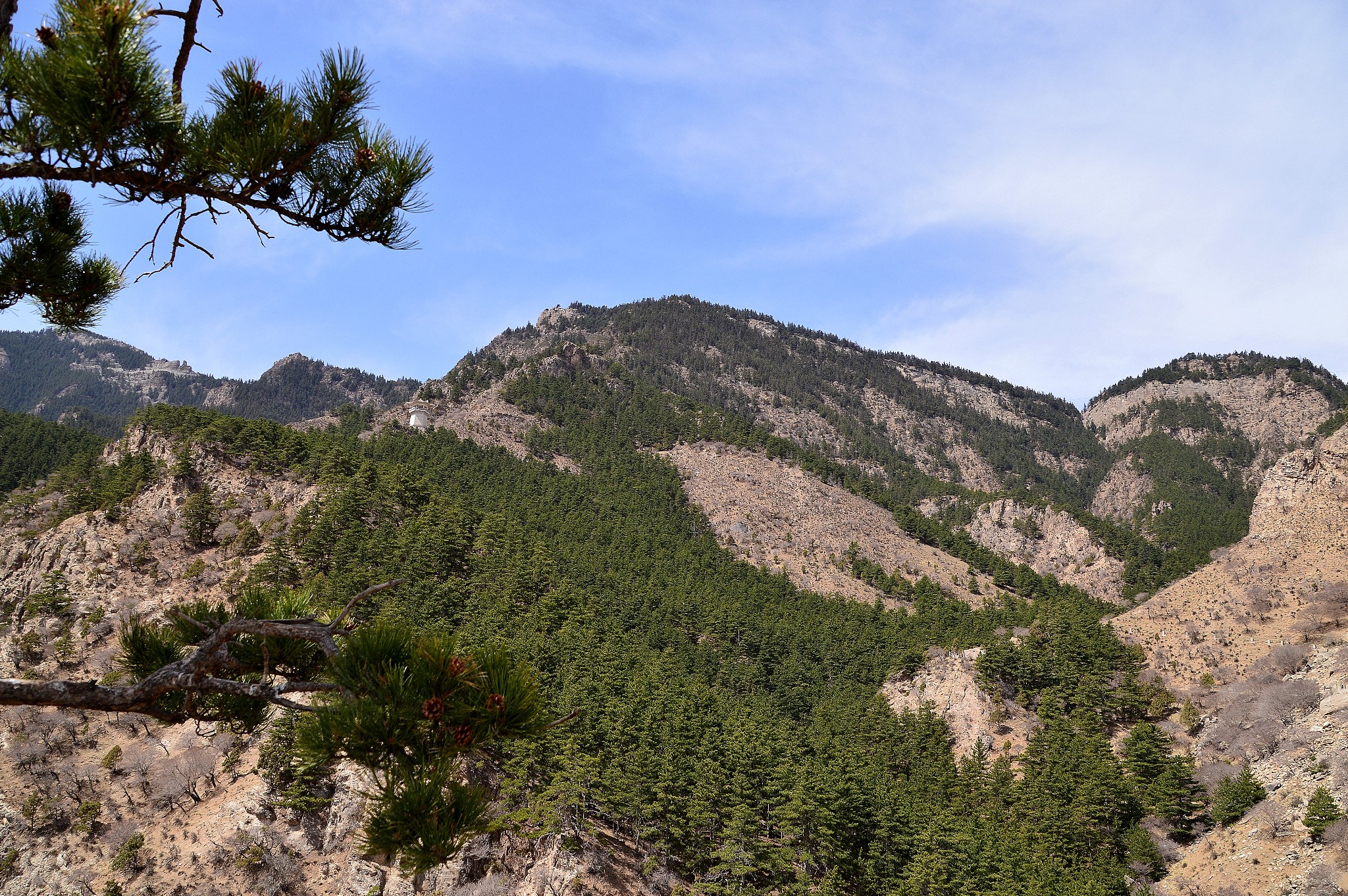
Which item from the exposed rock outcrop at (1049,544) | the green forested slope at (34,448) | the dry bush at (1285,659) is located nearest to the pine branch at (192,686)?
the dry bush at (1285,659)

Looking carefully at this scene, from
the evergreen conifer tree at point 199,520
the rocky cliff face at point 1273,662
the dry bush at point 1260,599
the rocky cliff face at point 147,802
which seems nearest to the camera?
the rocky cliff face at point 1273,662

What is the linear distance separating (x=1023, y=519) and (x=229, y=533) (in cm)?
13791

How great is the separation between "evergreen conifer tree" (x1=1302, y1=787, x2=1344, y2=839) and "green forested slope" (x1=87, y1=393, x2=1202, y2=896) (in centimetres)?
716

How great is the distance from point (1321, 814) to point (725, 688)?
39.2m

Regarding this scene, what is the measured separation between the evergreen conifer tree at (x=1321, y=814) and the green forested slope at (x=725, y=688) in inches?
282

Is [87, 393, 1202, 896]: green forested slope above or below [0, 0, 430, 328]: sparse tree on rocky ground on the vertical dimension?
below

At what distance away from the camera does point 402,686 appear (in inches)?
162

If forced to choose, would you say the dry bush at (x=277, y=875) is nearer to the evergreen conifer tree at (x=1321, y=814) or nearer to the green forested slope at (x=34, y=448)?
the evergreen conifer tree at (x=1321, y=814)

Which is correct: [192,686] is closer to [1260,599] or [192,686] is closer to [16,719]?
[16,719]

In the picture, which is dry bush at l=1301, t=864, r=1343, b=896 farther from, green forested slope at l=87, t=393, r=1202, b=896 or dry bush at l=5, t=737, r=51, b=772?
dry bush at l=5, t=737, r=51, b=772

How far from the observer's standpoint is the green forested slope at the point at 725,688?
35500mm

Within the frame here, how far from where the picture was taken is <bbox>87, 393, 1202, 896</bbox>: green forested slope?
35500 millimetres

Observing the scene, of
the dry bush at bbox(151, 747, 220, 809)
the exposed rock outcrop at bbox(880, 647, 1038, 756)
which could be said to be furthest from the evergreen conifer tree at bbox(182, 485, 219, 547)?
the exposed rock outcrop at bbox(880, 647, 1038, 756)

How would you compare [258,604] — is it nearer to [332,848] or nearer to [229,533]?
[332,848]
